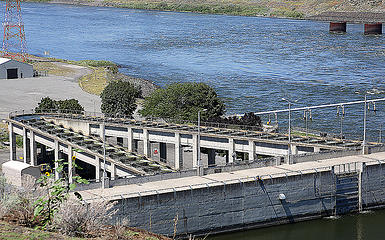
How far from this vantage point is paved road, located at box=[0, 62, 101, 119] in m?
91.6

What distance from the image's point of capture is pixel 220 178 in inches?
1880

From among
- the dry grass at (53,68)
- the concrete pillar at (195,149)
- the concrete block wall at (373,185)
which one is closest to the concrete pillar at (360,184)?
the concrete block wall at (373,185)

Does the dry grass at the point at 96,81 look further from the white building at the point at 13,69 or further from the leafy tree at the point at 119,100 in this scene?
the leafy tree at the point at 119,100

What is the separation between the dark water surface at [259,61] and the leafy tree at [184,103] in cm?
1093

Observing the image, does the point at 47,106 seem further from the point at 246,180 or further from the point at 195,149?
the point at 246,180

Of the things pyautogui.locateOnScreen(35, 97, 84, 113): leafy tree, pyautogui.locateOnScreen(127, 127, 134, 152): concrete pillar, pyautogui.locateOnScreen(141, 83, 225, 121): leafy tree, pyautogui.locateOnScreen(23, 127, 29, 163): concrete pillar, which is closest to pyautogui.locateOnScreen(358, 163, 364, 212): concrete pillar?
pyautogui.locateOnScreen(127, 127, 134, 152): concrete pillar

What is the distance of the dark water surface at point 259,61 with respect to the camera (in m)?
97.8

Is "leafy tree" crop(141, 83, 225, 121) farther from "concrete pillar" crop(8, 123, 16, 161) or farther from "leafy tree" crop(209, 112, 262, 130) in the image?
"concrete pillar" crop(8, 123, 16, 161)

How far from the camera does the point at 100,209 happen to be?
28.6 meters

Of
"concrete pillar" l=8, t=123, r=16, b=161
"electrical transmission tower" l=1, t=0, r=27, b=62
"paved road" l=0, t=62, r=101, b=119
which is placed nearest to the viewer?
"concrete pillar" l=8, t=123, r=16, b=161

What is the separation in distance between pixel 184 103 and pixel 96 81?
134 ft

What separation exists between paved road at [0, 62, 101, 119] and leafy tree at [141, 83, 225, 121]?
503 inches

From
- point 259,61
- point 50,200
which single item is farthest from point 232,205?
point 259,61

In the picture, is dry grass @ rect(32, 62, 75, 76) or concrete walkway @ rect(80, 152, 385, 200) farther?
dry grass @ rect(32, 62, 75, 76)
